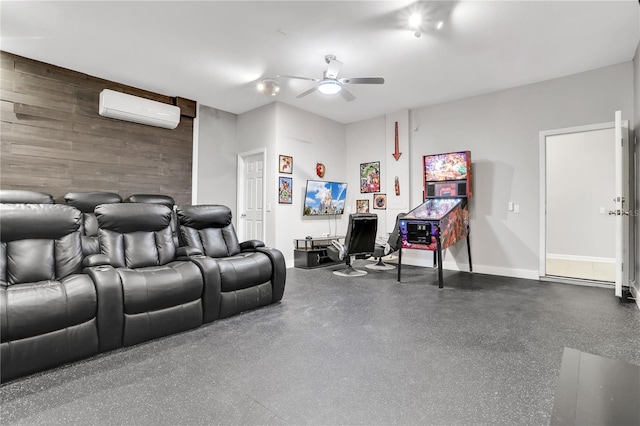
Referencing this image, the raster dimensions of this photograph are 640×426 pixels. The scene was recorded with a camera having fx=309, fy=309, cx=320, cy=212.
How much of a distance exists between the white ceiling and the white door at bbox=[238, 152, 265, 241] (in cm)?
166

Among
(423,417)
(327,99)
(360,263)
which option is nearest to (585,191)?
(360,263)

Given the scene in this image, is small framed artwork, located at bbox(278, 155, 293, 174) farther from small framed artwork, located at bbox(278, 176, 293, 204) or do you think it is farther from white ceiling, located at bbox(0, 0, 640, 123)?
white ceiling, located at bbox(0, 0, 640, 123)

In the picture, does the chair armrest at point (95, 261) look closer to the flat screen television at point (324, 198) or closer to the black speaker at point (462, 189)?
the flat screen television at point (324, 198)

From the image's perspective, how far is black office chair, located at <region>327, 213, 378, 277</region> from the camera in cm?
486

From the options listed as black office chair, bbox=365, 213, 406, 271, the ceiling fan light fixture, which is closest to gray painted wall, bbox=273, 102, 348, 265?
black office chair, bbox=365, 213, 406, 271

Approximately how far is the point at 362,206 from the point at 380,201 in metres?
0.50

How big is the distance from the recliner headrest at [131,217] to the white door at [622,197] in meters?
5.25

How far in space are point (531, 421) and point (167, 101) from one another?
20.6 feet

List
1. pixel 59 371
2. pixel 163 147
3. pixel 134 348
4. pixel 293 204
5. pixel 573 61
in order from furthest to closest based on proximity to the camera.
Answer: pixel 293 204 < pixel 163 147 < pixel 573 61 < pixel 134 348 < pixel 59 371

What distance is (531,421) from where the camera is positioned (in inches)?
60.1

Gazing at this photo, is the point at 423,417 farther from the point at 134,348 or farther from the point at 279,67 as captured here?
the point at 279,67

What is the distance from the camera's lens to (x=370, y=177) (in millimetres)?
6719

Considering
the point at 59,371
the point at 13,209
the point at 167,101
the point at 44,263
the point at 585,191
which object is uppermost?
the point at 167,101

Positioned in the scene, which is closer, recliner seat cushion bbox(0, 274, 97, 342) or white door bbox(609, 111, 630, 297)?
recliner seat cushion bbox(0, 274, 97, 342)
